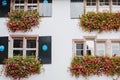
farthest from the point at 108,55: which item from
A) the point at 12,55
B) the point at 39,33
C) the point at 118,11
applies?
the point at 12,55

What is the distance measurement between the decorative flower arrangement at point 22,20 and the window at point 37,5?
1.11 feet

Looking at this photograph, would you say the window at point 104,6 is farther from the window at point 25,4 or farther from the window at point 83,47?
the window at point 25,4

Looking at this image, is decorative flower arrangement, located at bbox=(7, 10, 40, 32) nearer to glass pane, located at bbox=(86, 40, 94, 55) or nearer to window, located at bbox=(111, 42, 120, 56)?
glass pane, located at bbox=(86, 40, 94, 55)

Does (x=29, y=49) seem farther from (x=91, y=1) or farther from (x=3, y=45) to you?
(x=91, y=1)

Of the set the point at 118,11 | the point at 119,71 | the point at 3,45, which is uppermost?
the point at 118,11

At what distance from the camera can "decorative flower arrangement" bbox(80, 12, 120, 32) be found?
16328mm

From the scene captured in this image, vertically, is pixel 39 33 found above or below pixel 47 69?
above

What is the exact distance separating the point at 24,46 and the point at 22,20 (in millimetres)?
1194

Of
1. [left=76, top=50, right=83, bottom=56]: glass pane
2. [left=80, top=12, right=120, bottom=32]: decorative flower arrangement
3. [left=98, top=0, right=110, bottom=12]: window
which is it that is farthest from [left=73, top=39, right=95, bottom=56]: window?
[left=98, top=0, right=110, bottom=12]: window

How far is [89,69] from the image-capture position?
1597cm

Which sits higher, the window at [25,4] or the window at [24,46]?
the window at [25,4]

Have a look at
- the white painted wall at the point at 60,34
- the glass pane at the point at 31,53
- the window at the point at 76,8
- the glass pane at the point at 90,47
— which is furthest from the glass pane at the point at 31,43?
the glass pane at the point at 90,47

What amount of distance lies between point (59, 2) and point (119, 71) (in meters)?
4.19

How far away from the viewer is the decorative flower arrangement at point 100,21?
16.3 metres
